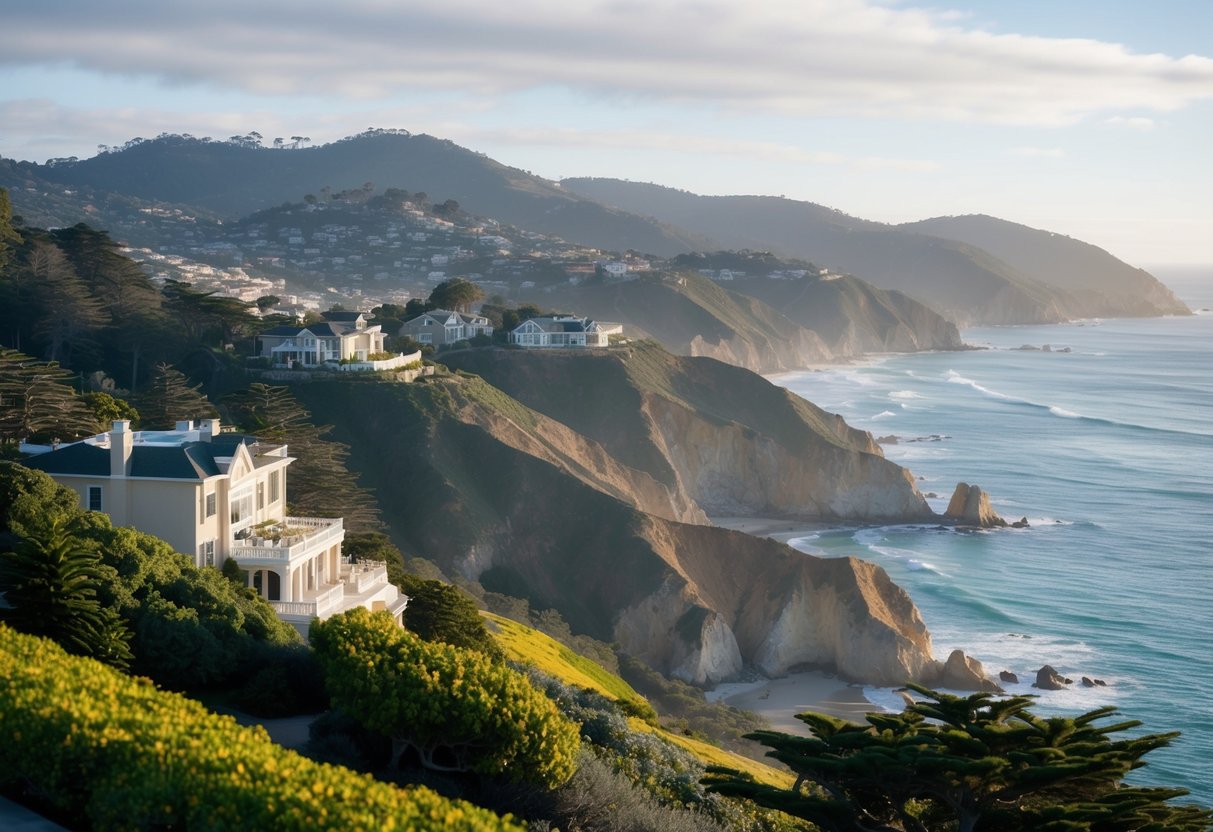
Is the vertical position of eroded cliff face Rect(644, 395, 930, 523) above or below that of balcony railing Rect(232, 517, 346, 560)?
below

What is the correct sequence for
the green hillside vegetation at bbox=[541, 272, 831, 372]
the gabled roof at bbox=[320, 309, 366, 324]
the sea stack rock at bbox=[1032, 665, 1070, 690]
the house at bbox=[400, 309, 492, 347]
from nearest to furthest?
the sea stack rock at bbox=[1032, 665, 1070, 690]
the gabled roof at bbox=[320, 309, 366, 324]
the house at bbox=[400, 309, 492, 347]
the green hillside vegetation at bbox=[541, 272, 831, 372]

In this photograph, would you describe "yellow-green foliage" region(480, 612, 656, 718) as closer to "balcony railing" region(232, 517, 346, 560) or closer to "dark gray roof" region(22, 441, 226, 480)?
"balcony railing" region(232, 517, 346, 560)

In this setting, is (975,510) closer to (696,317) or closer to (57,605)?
(57,605)

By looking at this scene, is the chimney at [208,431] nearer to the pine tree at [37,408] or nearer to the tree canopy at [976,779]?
the pine tree at [37,408]

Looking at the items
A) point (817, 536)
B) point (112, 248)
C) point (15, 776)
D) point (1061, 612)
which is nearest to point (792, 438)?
point (817, 536)

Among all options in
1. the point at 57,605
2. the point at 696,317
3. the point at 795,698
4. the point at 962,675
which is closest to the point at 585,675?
the point at 795,698

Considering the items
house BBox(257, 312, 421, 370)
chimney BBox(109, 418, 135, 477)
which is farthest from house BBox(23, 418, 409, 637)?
house BBox(257, 312, 421, 370)

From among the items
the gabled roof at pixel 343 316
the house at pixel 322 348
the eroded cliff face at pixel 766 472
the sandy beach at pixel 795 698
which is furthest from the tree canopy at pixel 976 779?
the eroded cliff face at pixel 766 472
